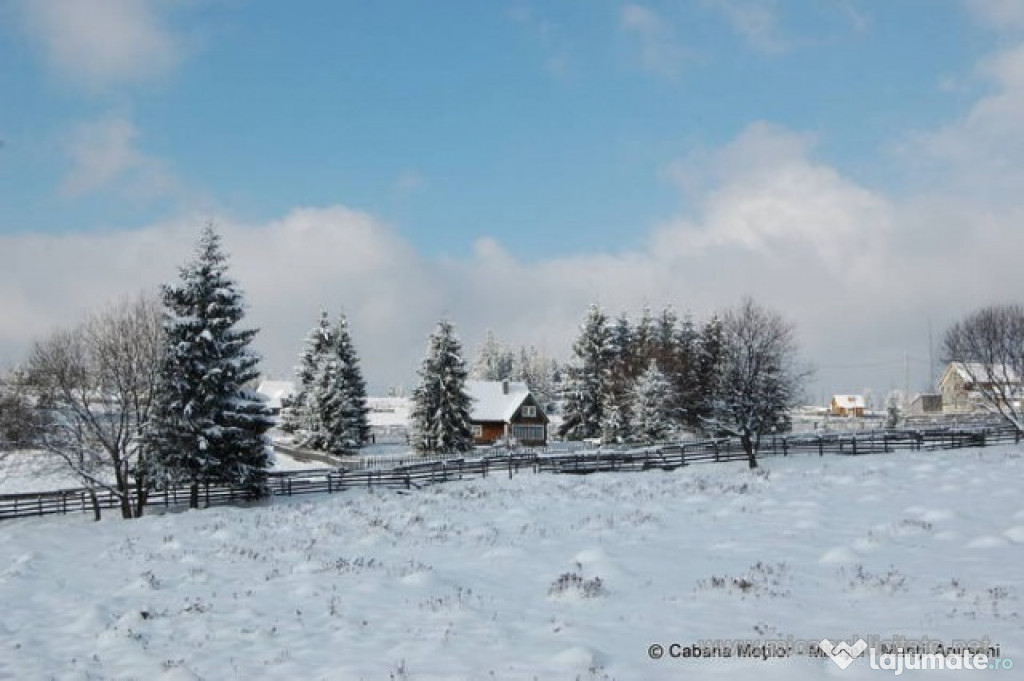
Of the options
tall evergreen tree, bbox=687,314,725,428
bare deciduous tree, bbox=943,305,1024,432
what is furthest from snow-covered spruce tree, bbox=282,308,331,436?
bare deciduous tree, bbox=943,305,1024,432

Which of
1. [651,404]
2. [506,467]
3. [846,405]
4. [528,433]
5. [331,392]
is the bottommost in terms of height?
[846,405]

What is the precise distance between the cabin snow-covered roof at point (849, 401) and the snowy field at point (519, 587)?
13482 centimetres

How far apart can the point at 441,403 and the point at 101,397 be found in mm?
30406

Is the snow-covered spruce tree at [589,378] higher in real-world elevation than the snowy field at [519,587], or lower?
higher

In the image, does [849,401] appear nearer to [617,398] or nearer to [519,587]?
[617,398]

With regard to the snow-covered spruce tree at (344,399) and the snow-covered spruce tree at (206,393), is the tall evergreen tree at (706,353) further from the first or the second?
the snow-covered spruce tree at (206,393)

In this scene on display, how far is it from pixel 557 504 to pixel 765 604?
50.7ft

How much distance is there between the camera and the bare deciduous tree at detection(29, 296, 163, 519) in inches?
1215

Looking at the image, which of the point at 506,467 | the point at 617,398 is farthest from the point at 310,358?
the point at 506,467

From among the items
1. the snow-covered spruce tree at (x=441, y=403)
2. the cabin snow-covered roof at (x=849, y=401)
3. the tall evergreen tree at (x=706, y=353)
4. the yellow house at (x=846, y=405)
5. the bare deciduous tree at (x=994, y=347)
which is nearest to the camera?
the bare deciduous tree at (x=994, y=347)

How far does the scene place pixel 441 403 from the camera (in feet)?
195

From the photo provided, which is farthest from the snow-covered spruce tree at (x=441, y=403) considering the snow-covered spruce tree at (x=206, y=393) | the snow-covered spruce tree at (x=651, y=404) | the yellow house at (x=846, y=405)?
the yellow house at (x=846, y=405)

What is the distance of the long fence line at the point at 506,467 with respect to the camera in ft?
108

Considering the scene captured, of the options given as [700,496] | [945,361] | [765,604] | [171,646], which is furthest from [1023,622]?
[945,361]
